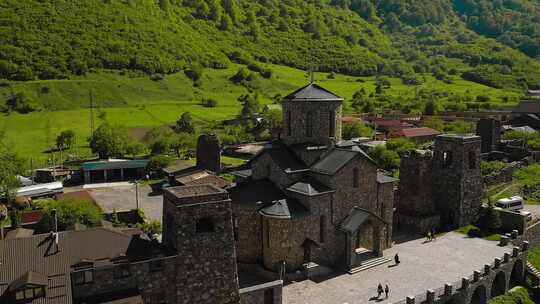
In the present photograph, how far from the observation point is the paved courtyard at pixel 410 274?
2655 cm

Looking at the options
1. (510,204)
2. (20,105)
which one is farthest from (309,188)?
(20,105)

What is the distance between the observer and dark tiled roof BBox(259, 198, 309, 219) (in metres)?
28.5

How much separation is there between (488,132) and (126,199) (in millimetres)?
48259

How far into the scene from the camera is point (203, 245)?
21859 mm

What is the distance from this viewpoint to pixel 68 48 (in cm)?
12281

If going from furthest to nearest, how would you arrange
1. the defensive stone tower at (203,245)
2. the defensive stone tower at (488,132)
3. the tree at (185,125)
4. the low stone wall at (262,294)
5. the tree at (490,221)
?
the tree at (185,125)
the defensive stone tower at (488,132)
the tree at (490,221)
the low stone wall at (262,294)
the defensive stone tower at (203,245)

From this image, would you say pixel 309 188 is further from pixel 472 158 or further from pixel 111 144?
pixel 111 144

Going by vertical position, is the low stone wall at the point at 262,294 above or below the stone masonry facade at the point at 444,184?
below

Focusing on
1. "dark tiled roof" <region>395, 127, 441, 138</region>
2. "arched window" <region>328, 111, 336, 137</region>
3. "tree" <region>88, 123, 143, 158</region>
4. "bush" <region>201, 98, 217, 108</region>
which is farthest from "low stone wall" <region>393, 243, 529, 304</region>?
"bush" <region>201, 98, 217, 108</region>

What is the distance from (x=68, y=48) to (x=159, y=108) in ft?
135

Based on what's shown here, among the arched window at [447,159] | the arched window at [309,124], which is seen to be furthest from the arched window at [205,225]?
the arched window at [447,159]

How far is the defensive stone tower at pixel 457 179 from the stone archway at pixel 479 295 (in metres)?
9.47

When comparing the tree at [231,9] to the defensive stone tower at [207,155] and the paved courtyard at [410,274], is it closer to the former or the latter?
the defensive stone tower at [207,155]

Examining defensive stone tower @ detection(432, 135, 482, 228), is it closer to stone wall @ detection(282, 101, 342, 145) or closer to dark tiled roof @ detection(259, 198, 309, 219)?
stone wall @ detection(282, 101, 342, 145)
